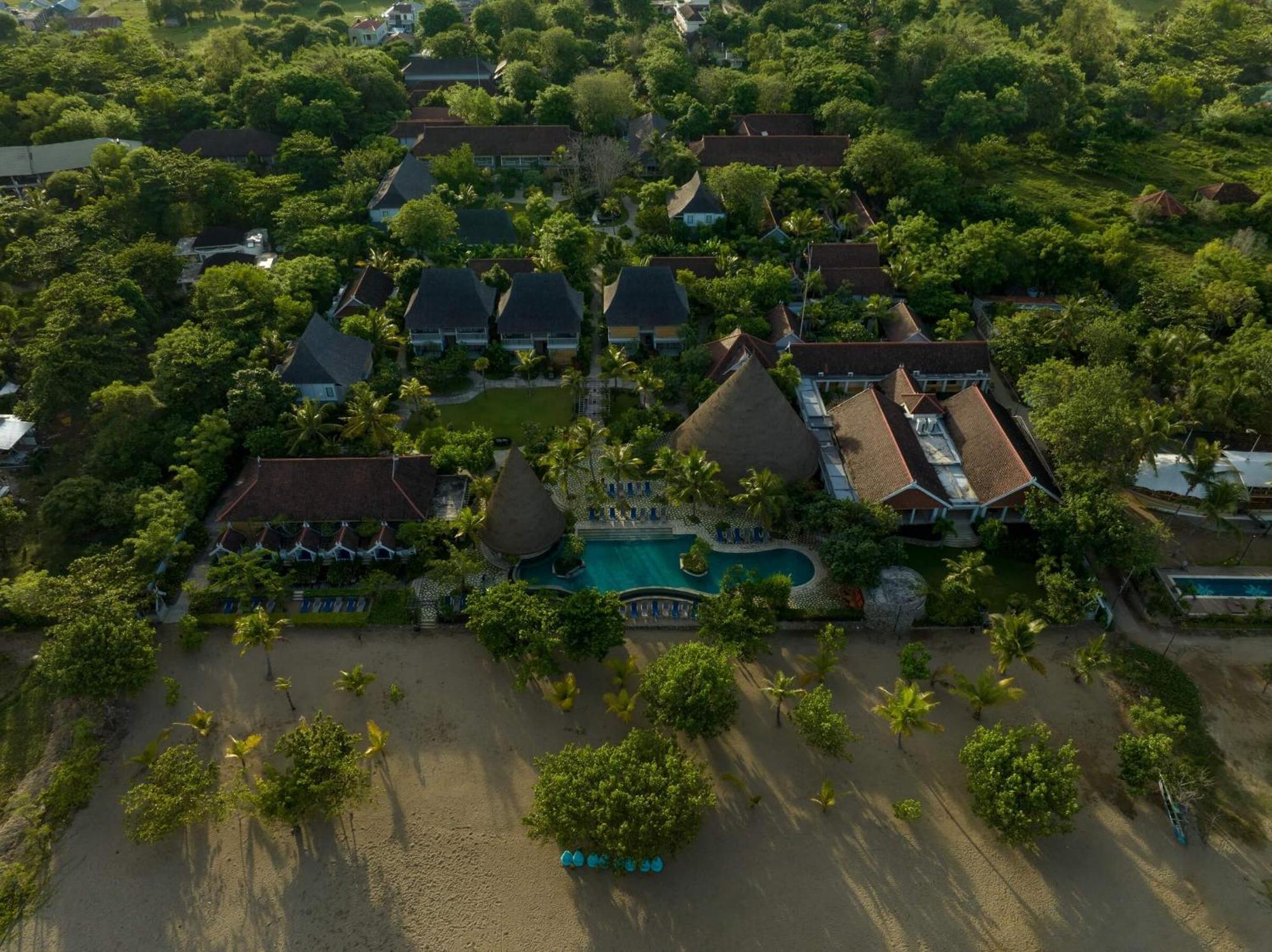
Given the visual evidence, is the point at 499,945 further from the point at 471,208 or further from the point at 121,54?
the point at 121,54

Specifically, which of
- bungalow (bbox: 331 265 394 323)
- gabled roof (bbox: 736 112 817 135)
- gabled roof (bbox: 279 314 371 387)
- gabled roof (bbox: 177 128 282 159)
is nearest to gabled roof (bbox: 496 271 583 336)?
gabled roof (bbox: 279 314 371 387)

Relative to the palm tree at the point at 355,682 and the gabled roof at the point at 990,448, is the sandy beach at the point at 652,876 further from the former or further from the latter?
the gabled roof at the point at 990,448

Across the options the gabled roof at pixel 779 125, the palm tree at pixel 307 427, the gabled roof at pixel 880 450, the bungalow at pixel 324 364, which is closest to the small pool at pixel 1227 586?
the gabled roof at pixel 880 450

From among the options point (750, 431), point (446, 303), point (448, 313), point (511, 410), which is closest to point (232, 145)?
point (446, 303)

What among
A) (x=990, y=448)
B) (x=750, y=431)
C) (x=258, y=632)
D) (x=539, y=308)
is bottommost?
(x=258, y=632)

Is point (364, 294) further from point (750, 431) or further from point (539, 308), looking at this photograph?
point (750, 431)

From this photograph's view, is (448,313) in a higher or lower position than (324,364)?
higher
